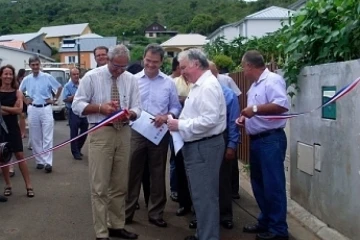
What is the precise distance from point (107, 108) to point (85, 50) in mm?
74294

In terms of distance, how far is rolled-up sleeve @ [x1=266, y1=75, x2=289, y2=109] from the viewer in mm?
5672

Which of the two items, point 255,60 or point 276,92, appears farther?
point 255,60

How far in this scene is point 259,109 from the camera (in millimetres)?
5645

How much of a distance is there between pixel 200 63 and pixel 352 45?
5.36 ft

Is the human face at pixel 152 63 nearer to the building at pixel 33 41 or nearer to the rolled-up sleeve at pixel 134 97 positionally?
the rolled-up sleeve at pixel 134 97

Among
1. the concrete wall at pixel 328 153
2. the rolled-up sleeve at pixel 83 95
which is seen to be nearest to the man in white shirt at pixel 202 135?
the rolled-up sleeve at pixel 83 95

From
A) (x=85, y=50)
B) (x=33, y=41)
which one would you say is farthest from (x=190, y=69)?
(x=33, y=41)

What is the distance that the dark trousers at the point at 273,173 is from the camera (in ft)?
19.1

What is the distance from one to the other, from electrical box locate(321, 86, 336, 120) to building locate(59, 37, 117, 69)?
60877mm

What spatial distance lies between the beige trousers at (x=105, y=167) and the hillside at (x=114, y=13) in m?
83.5

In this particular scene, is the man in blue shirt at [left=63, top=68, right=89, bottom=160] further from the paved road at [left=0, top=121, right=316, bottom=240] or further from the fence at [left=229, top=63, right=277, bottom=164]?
the fence at [left=229, top=63, right=277, bottom=164]

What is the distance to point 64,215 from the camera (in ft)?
23.1

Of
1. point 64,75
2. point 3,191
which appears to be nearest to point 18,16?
point 64,75

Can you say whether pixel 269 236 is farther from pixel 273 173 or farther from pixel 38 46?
pixel 38 46
